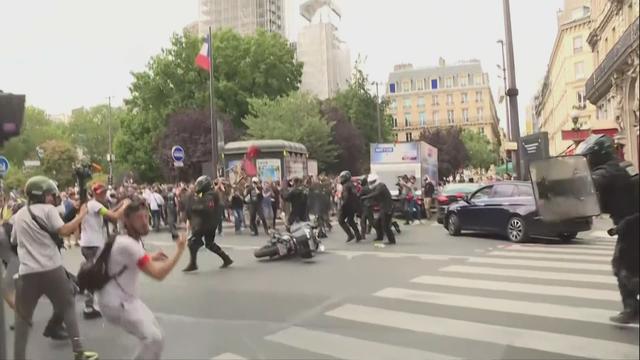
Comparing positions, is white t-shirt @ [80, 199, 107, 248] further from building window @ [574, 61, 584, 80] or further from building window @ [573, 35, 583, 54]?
building window @ [574, 61, 584, 80]

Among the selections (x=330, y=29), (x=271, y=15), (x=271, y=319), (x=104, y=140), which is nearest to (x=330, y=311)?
(x=271, y=319)

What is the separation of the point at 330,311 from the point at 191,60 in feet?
134

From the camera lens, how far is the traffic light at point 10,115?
17.3 ft

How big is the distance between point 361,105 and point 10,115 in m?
44.3

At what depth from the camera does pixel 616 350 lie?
489cm

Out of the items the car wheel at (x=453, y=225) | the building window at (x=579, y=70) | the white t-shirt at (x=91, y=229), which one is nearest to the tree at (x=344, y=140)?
the building window at (x=579, y=70)

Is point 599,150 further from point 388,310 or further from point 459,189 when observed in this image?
point 459,189

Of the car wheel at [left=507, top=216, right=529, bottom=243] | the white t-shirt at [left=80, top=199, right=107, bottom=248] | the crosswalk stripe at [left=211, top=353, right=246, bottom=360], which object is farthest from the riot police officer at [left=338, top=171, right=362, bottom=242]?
the crosswalk stripe at [left=211, top=353, right=246, bottom=360]

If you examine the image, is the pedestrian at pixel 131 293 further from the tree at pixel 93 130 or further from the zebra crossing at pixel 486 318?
the tree at pixel 93 130

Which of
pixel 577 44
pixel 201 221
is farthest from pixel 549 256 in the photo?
pixel 577 44

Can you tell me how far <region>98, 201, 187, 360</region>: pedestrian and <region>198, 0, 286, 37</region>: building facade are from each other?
213 ft

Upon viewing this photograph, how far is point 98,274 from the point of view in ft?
12.6

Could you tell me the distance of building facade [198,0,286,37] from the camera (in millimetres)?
67688

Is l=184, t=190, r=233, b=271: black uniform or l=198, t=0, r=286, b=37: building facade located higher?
l=198, t=0, r=286, b=37: building facade
